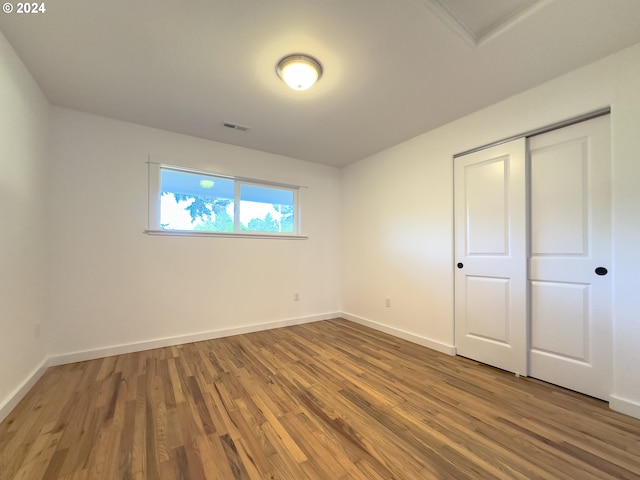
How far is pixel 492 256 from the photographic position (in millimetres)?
2514

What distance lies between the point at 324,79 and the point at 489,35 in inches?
45.7

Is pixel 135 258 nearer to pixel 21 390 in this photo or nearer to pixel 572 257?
pixel 21 390

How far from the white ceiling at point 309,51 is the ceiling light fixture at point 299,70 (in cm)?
7

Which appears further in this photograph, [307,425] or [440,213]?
[440,213]

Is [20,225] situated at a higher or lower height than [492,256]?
higher

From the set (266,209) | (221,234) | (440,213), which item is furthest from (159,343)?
(440,213)

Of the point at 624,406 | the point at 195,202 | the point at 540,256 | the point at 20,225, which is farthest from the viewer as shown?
the point at 195,202

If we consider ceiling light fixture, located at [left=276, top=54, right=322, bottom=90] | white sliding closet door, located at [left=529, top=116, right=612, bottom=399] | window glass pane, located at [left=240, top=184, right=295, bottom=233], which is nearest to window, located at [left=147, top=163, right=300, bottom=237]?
window glass pane, located at [left=240, top=184, right=295, bottom=233]

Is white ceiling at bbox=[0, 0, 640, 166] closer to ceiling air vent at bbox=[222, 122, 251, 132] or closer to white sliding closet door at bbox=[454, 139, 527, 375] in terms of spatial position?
ceiling air vent at bbox=[222, 122, 251, 132]

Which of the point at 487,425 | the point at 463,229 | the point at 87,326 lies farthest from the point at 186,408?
the point at 463,229

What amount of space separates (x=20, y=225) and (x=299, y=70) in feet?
7.92

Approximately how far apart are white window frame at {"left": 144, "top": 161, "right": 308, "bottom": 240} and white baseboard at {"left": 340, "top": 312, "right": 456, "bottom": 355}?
1538 mm

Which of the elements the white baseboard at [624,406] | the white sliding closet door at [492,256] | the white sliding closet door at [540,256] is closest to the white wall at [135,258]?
the white sliding closet door at [492,256]

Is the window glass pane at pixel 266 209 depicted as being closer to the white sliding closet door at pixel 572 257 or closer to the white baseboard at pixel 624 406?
the white sliding closet door at pixel 572 257
